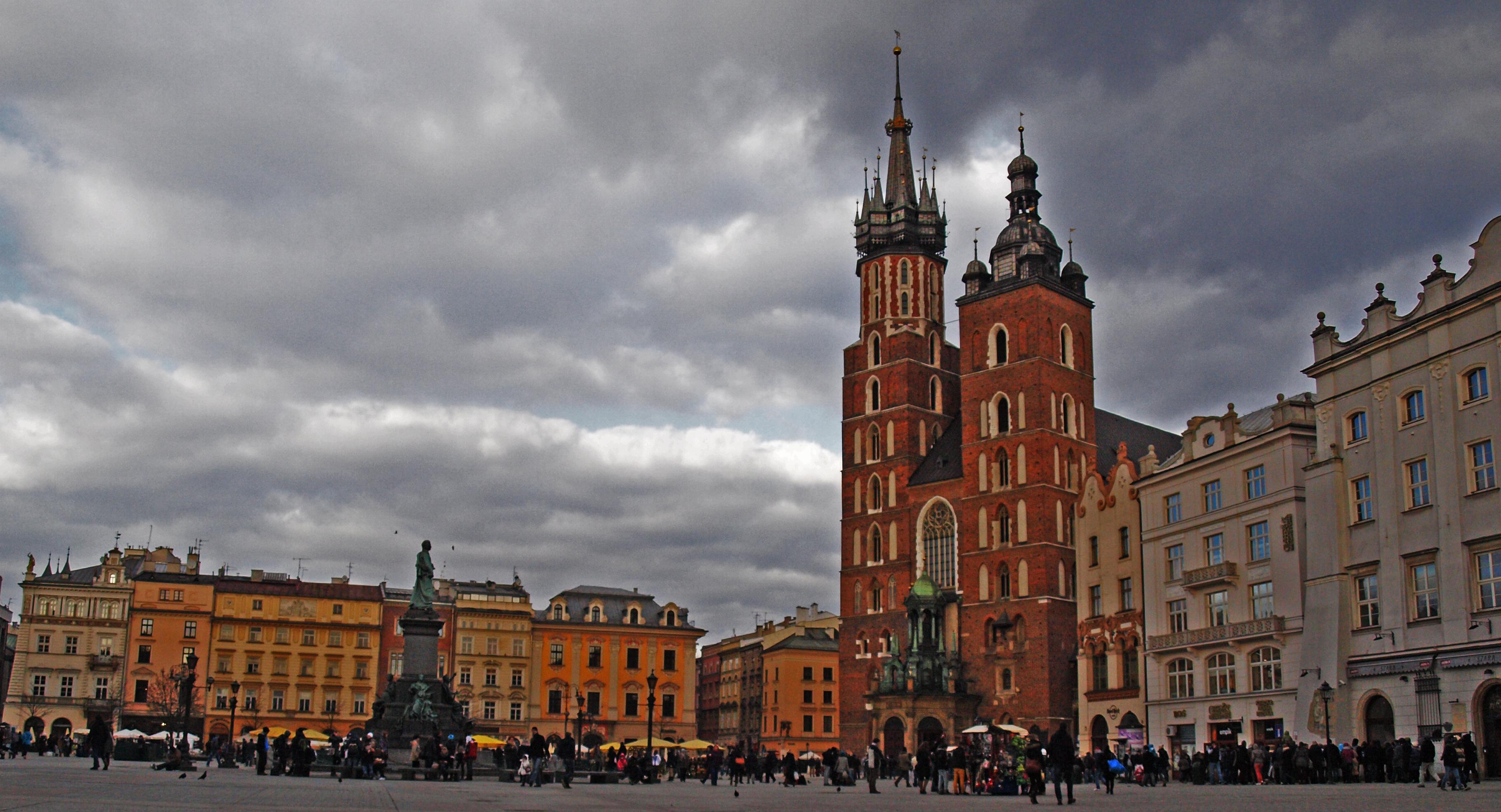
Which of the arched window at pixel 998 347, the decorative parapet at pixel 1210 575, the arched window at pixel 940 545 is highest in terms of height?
the arched window at pixel 998 347

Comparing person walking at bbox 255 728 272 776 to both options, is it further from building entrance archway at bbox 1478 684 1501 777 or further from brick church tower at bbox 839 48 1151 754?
brick church tower at bbox 839 48 1151 754

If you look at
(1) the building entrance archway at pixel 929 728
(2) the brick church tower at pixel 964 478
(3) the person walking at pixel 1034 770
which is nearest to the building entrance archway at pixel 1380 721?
(3) the person walking at pixel 1034 770

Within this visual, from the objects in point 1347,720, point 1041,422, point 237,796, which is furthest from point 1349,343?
point 237,796

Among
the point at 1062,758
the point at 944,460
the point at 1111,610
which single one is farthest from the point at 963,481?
the point at 1062,758

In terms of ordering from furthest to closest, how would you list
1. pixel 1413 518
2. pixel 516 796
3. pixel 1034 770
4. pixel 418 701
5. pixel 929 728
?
pixel 929 728 → pixel 418 701 → pixel 1413 518 → pixel 1034 770 → pixel 516 796

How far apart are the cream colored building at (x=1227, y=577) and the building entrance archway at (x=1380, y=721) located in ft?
9.76

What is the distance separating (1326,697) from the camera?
40719 mm

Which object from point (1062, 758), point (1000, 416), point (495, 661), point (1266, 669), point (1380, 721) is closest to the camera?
point (1062, 758)

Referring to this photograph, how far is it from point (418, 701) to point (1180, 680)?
95.0ft

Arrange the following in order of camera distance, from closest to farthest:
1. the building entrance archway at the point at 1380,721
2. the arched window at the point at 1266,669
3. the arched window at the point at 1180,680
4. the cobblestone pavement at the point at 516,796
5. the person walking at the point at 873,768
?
the cobblestone pavement at the point at 516,796
the person walking at the point at 873,768
the building entrance archway at the point at 1380,721
the arched window at the point at 1266,669
the arched window at the point at 1180,680

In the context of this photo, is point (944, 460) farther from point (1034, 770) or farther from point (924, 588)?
point (1034, 770)

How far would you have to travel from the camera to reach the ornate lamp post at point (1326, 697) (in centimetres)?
4012

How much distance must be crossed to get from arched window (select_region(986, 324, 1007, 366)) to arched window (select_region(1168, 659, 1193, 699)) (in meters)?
23.2

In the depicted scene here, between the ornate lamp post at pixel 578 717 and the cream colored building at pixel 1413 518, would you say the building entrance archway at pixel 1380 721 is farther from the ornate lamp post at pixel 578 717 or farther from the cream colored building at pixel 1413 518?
the ornate lamp post at pixel 578 717
